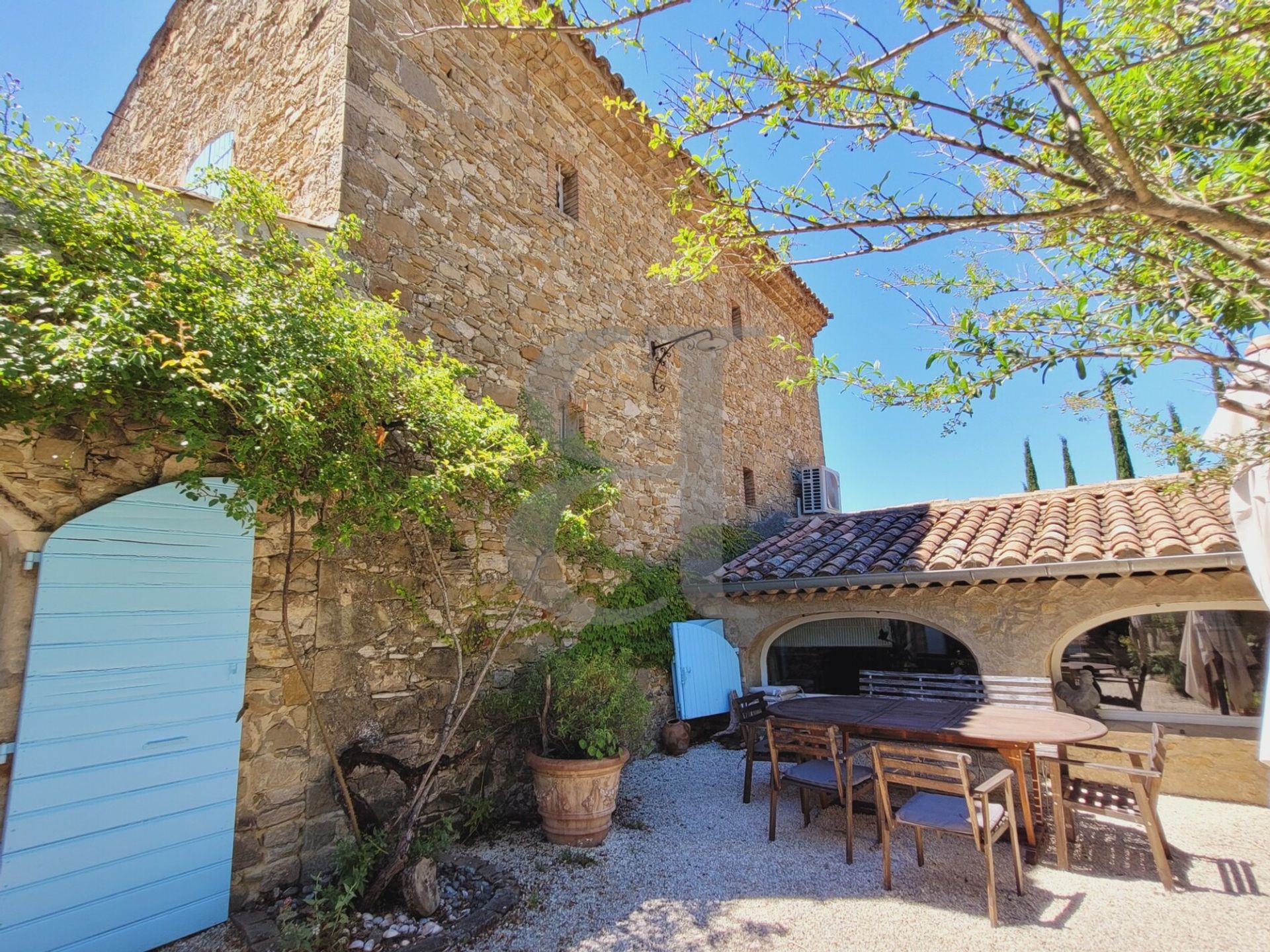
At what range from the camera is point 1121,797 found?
384 cm

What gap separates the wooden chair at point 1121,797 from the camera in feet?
11.1

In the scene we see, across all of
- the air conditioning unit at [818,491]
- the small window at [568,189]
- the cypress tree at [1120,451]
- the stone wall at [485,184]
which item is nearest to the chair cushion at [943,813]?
the stone wall at [485,184]

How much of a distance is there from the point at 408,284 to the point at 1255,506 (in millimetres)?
6067

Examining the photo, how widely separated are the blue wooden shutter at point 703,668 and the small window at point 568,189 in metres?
4.86

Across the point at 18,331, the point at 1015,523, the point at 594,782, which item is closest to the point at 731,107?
the point at 18,331

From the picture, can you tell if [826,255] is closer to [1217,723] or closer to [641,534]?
[641,534]

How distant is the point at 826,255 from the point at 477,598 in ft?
11.4

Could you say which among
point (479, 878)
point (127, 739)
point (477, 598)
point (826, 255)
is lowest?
point (479, 878)

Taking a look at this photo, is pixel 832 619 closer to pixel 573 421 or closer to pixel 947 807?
pixel 947 807

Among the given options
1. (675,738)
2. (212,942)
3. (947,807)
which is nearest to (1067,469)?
(675,738)

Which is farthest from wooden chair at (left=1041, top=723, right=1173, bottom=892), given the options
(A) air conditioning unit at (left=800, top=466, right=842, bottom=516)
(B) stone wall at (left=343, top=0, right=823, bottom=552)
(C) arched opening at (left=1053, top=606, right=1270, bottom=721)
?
(A) air conditioning unit at (left=800, top=466, right=842, bottom=516)

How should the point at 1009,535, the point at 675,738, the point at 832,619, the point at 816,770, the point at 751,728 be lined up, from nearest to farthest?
the point at 816,770
the point at 751,728
the point at 1009,535
the point at 675,738
the point at 832,619

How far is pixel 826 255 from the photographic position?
285 centimetres

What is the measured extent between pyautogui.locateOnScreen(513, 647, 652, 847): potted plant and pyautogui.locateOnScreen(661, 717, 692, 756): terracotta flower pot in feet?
6.37
